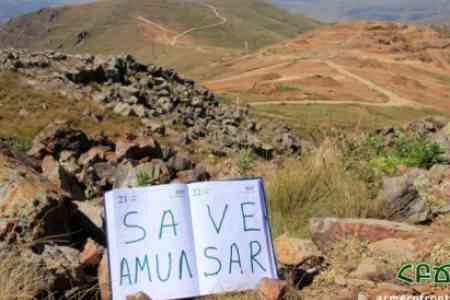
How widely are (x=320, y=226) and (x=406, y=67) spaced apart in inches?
2188

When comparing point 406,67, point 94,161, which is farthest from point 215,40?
point 94,161

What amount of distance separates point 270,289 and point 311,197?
2.31 meters

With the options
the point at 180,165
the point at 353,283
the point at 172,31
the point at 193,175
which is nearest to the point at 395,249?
the point at 353,283

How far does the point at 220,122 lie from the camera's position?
76.0 feet

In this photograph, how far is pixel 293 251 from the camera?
14.7 feet

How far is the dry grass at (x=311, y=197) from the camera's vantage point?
5523 mm

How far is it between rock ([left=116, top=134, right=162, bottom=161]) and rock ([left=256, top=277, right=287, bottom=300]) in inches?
246

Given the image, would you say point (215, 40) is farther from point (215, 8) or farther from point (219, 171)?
point (219, 171)

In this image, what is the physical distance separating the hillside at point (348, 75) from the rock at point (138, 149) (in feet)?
49.6

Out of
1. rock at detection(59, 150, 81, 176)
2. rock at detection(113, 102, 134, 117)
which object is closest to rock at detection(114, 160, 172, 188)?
rock at detection(59, 150, 81, 176)

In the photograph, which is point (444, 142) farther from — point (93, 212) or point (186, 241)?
point (186, 241)

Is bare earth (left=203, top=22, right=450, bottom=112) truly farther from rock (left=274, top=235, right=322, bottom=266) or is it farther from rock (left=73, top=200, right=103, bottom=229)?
rock (left=274, top=235, right=322, bottom=266)

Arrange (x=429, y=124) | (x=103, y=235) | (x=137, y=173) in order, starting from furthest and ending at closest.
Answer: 1. (x=429, y=124)
2. (x=137, y=173)
3. (x=103, y=235)

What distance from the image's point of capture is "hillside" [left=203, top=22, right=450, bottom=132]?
3888cm
